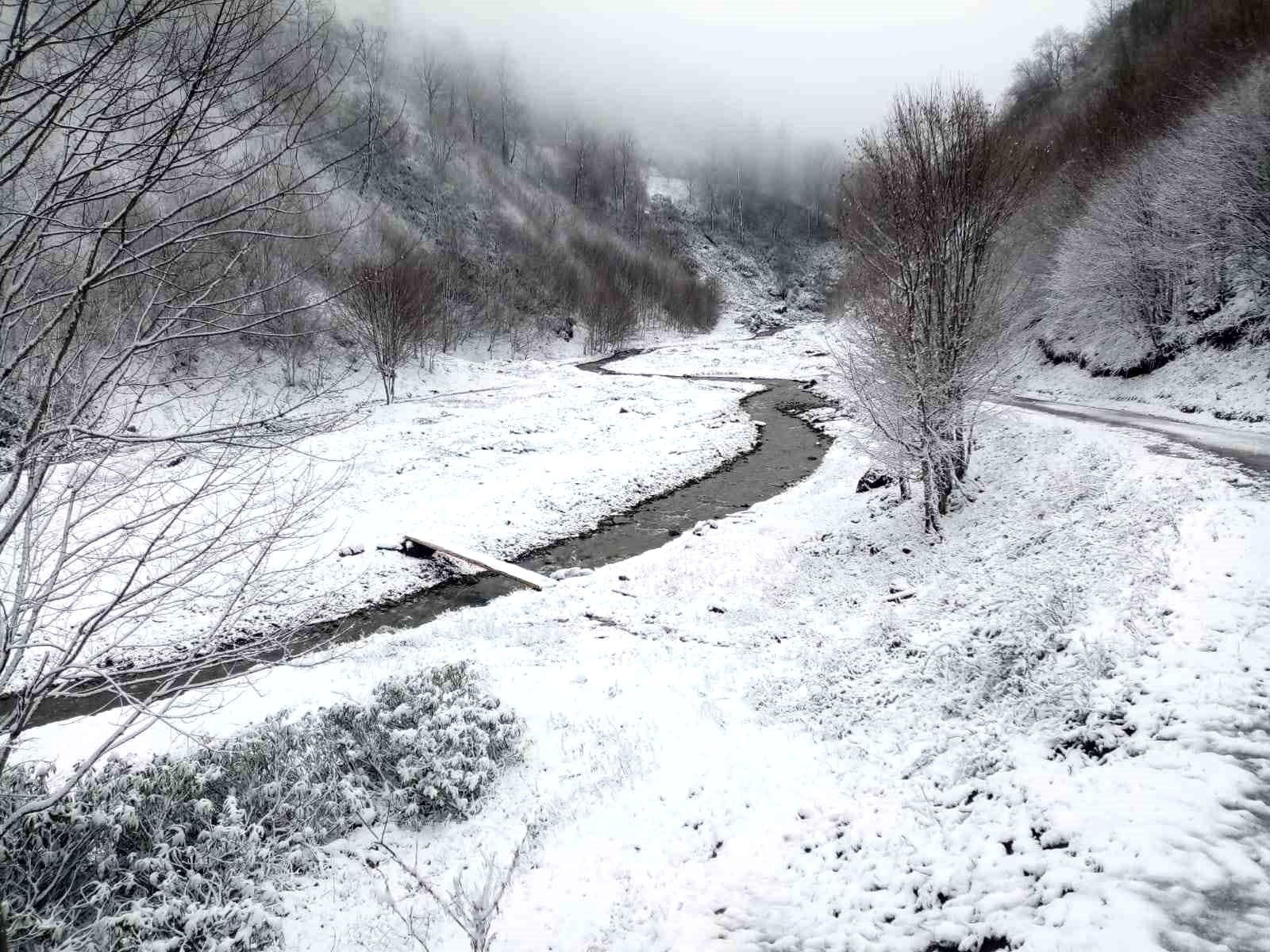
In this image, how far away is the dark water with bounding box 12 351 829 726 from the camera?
1041 cm

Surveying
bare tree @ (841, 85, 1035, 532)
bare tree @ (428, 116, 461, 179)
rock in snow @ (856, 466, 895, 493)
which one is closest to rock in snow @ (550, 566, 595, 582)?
bare tree @ (841, 85, 1035, 532)

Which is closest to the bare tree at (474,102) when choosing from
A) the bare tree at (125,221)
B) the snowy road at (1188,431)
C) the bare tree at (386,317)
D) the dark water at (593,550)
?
the bare tree at (386,317)

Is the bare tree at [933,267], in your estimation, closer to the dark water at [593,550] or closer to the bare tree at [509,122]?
the dark water at [593,550]

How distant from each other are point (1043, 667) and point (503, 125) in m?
122

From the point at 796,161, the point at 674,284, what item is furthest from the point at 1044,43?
the point at 796,161

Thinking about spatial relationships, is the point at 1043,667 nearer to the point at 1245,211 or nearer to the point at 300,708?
the point at 300,708

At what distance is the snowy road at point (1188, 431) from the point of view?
1139cm

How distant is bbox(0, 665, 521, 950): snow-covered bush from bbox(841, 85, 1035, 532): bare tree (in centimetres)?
1045

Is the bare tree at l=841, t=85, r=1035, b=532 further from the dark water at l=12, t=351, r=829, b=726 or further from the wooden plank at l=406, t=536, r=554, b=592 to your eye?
the wooden plank at l=406, t=536, r=554, b=592

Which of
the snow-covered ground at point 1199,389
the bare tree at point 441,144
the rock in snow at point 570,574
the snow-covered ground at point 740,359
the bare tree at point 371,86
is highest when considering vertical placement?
the bare tree at point 441,144

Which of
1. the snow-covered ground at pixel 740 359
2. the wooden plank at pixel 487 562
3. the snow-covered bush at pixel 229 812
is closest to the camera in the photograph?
the snow-covered bush at pixel 229 812

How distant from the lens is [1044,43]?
65.6 metres

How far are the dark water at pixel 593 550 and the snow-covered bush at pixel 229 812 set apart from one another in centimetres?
93

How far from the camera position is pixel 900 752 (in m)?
6.28
